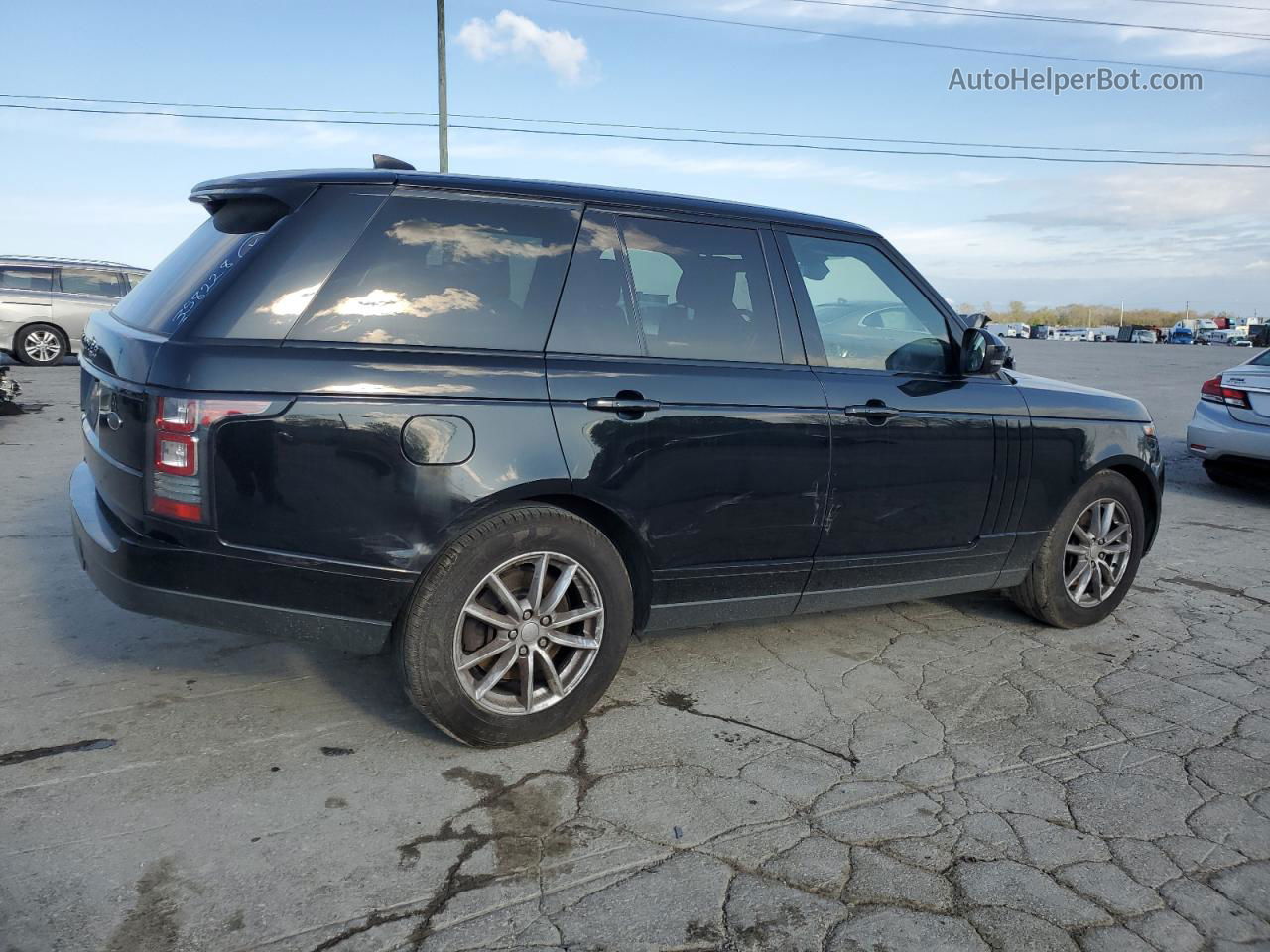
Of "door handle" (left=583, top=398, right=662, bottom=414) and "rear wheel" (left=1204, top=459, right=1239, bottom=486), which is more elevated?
"door handle" (left=583, top=398, right=662, bottom=414)

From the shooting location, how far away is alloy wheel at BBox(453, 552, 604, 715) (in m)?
3.33

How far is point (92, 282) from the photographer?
1714 centimetres

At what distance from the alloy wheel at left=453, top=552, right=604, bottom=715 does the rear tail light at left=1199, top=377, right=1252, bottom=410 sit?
7.17 meters

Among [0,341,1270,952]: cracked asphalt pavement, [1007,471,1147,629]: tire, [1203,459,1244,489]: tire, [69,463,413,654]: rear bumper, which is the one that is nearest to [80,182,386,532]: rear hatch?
[69,463,413,654]: rear bumper

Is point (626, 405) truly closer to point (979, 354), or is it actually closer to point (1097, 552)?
point (979, 354)

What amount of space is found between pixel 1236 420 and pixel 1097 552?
4533mm

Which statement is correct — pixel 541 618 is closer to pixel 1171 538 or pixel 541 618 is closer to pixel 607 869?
pixel 607 869

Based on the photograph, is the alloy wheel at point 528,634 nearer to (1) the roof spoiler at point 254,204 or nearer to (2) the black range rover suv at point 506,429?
(2) the black range rover suv at point 506,429

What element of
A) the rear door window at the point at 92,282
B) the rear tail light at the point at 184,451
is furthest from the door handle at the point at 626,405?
the rear door window at the point at 92,282

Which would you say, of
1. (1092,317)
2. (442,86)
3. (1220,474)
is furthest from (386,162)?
(1092,317)

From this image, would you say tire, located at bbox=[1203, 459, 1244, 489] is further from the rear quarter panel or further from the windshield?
the windshield

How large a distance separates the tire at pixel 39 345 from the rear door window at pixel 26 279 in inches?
24.0

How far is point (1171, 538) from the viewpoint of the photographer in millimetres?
7148

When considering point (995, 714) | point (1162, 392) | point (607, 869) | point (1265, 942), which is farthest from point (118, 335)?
point (1162, 392)
